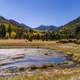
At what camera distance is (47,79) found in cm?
2530

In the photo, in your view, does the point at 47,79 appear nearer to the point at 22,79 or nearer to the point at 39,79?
the point at 39,79

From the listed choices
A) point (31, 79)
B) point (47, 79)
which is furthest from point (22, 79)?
point (47, 79)

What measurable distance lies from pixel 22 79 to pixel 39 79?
189 centimetres

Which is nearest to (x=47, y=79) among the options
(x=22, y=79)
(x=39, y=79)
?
(x=39, y=79)

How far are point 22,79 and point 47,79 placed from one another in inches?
102

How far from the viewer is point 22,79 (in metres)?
25.9

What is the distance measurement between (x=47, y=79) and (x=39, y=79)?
0.80 m

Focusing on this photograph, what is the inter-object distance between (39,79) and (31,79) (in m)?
1.19

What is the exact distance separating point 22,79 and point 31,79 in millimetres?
908

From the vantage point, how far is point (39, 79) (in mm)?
25141

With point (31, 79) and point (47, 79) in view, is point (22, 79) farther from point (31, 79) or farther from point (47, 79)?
point (47, 79)

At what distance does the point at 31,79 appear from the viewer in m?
26.0
